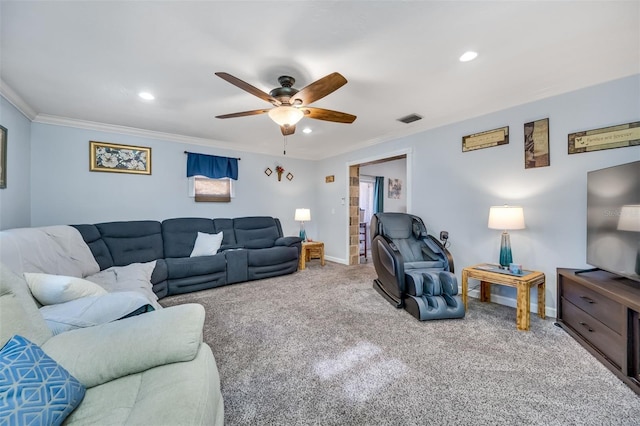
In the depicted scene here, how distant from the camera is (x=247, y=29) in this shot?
171 centimetres

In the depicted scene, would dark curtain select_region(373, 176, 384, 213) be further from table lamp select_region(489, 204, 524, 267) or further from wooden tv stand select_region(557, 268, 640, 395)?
wooden tv stand select_region(557, 268, 640, 395)

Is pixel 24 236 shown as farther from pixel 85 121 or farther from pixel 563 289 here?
pixel 563 289

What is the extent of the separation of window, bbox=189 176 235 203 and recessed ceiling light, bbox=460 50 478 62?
399 centimetres

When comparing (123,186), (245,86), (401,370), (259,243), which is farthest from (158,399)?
(123,186)

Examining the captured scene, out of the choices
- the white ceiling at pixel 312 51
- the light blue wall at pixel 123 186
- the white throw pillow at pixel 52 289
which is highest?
the white ceiling at pixel 312 51

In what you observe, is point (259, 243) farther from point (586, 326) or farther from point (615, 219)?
point (615, 219)

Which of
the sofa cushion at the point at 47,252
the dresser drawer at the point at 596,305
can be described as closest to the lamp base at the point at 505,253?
the dresser drawer at the point at 596,305

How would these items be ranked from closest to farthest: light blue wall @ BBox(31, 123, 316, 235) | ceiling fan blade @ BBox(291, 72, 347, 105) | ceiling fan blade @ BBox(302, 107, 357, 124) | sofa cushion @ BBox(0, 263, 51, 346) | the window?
sofa cushion @ BBox(0, 263, 51, 346)
ceiling fan blade @ BBox(291, 72, 347, 105)
ceiling fan blade @ BBox(302, 107, 357, 124)
light blue wall @ BBox(31, 123, 316, 235)
the window

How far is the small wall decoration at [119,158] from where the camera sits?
3.62m

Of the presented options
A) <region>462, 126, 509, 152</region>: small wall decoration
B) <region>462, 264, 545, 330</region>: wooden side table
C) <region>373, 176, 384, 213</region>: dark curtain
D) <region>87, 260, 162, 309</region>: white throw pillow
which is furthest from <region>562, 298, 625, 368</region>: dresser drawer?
<region>373, 176, 384, 213</region>: dark curtain

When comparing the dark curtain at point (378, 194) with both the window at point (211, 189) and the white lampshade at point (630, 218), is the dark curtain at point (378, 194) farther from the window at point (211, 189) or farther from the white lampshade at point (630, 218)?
the white lampshade at point (630, 218)

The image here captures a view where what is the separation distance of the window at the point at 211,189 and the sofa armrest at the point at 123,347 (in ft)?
11.6

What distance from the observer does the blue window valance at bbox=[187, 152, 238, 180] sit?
14.1ft

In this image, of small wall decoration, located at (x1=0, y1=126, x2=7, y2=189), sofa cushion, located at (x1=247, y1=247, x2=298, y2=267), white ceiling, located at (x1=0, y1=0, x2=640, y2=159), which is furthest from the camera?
sofa cushion, located at (x1=247, y1=247, x2=298, y2=267)
